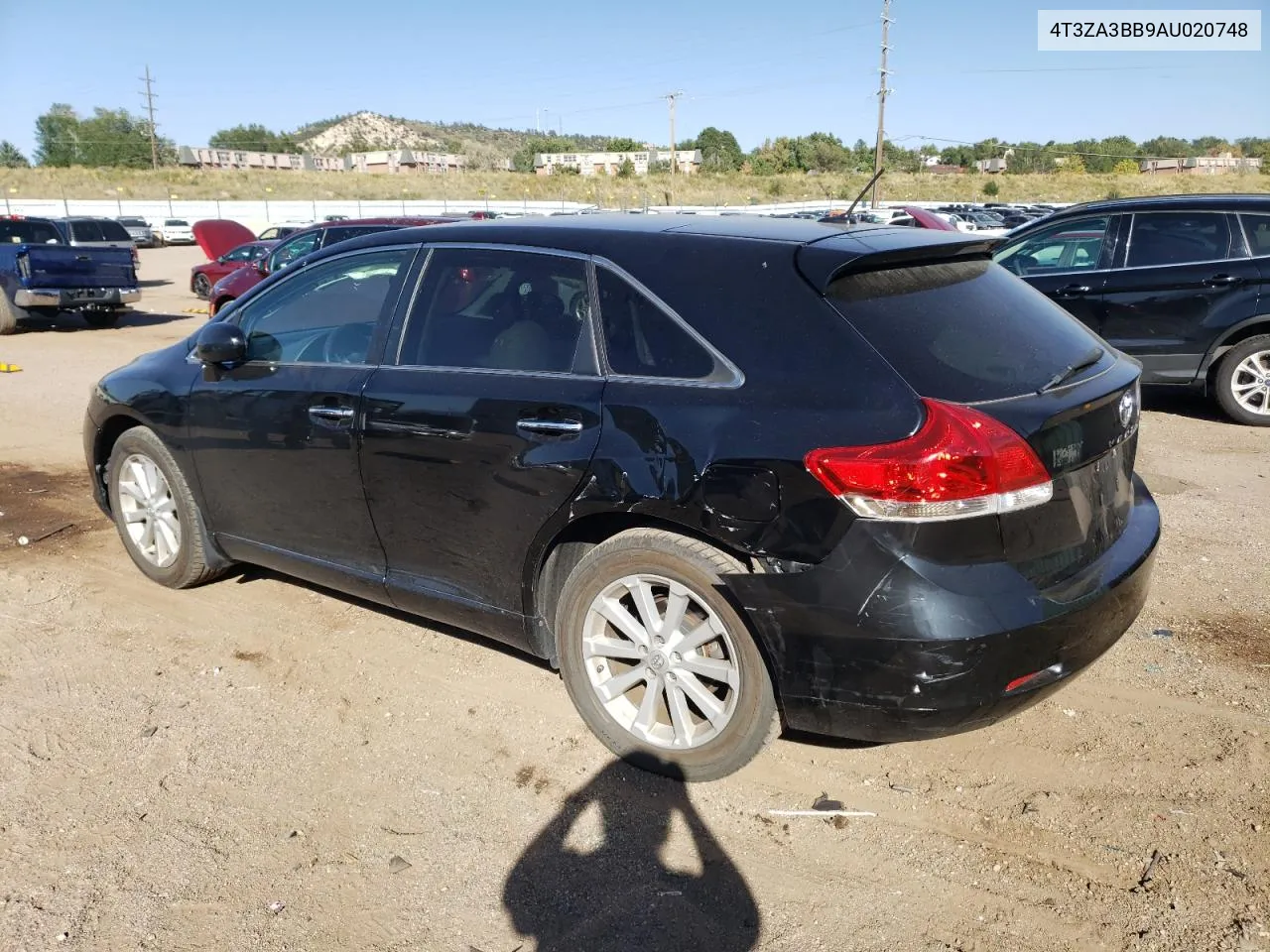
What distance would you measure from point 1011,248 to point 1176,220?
1360 millimetres

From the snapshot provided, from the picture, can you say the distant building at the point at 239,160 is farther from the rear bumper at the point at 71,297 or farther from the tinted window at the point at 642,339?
the tinted window at the point at 642,339

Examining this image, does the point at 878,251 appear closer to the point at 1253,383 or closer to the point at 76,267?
the point at 1253,383

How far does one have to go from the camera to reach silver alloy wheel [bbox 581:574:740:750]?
3.00 metres

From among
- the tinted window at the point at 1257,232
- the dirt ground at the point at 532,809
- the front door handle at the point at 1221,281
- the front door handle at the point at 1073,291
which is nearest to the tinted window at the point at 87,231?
the front door handle at the point at 1073,291

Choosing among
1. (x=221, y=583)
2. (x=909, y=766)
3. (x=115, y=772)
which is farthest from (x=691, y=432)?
(x=221, y=583)

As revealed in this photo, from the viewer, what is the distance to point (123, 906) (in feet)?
8.62

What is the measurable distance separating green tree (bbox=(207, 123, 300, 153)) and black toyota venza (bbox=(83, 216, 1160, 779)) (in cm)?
13612

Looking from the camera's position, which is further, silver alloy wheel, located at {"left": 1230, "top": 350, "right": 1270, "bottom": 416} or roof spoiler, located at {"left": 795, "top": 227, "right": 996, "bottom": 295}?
silver alloy wheel, located at {"left": 1230, "top": 350, "right": 1270, "bottom": 416}

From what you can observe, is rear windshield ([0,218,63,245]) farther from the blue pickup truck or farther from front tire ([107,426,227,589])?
front tire ([107,426,227,589])

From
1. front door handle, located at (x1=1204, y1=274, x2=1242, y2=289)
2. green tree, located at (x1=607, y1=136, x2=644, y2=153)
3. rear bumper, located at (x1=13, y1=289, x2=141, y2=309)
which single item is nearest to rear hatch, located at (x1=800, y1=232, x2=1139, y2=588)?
front door handle, located at (x1=1204, y1=274, x2=1242, y2=289)

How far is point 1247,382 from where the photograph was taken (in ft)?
26.1

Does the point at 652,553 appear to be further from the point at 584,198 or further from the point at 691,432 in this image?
the point at 584,198

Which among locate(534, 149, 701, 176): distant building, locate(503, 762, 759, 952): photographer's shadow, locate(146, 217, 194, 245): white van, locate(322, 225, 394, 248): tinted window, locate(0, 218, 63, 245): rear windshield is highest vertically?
locate(534, 149, 701, 176): distant building

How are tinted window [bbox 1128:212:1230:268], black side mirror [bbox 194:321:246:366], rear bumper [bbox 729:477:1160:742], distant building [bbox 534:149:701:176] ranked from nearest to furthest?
1. rear bumper [bbox 729:477:1160:742]
2. black side mirror [bbox 194:321:246:366]
3. tinted window [bbox 1128:212:1230:268]
4. distant building [bbox 534:149:701:176]
